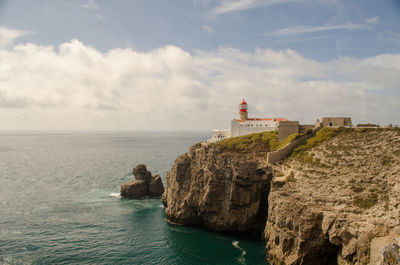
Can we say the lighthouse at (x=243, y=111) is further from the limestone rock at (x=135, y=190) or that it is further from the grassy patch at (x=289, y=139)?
the limestone rock at (x=135, y=190)

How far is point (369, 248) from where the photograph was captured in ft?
84.0

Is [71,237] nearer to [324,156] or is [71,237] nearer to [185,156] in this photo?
[185,156]

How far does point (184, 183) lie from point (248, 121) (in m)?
28.1

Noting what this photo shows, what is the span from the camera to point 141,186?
65.4m

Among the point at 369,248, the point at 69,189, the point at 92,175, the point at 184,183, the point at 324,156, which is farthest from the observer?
the point at 92,175

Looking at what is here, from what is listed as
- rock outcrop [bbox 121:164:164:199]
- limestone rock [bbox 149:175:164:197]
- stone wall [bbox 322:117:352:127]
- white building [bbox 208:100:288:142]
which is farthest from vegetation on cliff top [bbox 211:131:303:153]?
rock outcrop [bbox 121:164:164:199]

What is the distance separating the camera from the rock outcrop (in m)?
64.3

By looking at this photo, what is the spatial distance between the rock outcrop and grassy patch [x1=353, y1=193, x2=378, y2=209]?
4623cm

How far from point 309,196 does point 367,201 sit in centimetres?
622

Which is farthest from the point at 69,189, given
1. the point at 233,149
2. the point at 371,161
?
the point at 371,161

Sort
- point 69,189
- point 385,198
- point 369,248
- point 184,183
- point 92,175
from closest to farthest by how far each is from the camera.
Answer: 1. point 369,248
2. point 385,198
3. point 184,183
4. point 69,189
5. point 92,175

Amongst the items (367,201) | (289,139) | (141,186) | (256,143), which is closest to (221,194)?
(256,143)

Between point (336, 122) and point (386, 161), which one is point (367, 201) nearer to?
point (386, 161)

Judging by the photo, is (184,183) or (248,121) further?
(248,121)
